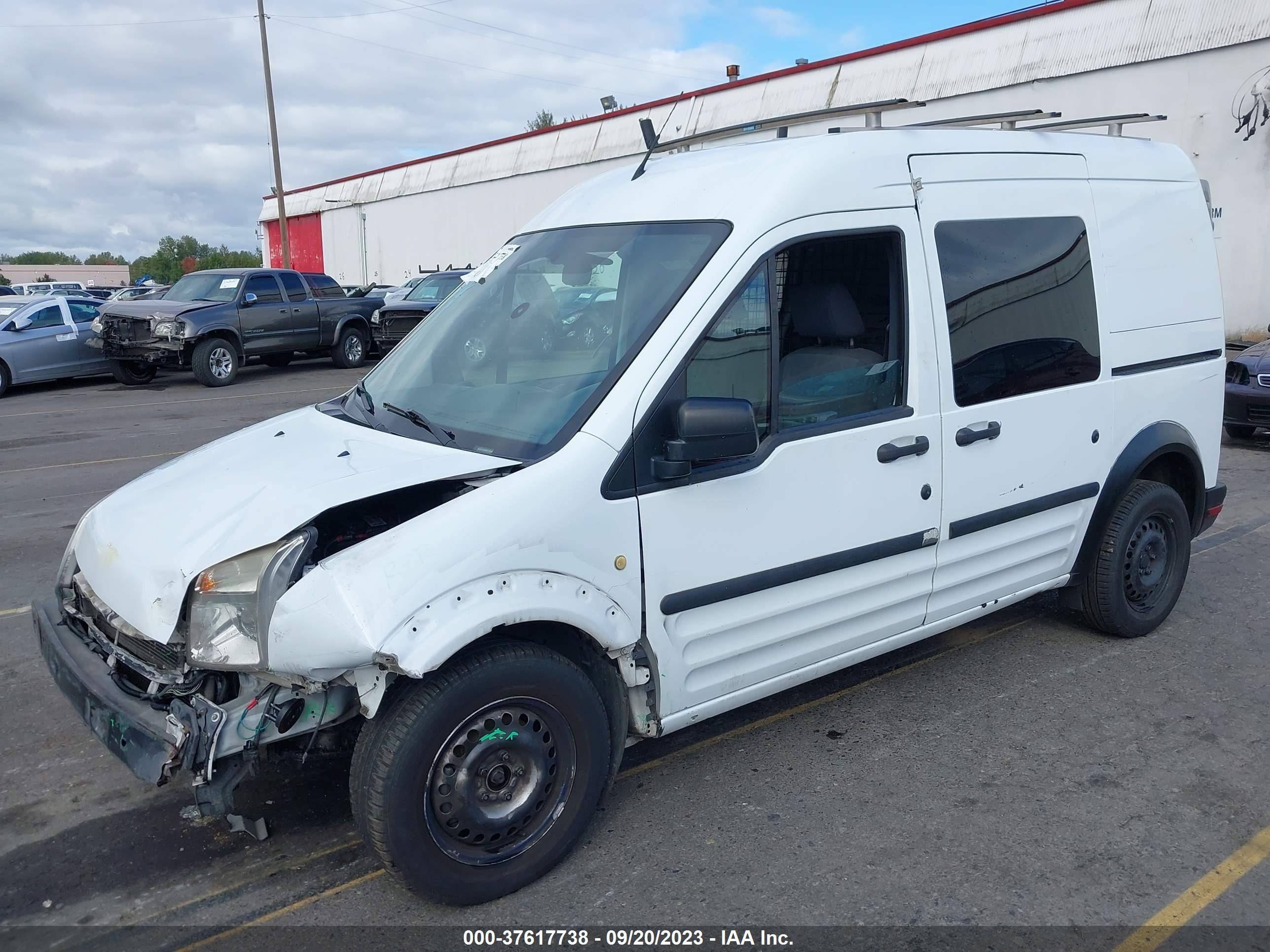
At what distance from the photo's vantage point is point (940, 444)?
12.8 feet

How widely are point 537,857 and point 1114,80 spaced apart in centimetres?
1792

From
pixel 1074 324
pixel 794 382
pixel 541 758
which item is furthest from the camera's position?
pixel 1074 324

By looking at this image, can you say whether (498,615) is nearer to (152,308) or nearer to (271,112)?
(152,308)

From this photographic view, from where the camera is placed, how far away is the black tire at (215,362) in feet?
55.2

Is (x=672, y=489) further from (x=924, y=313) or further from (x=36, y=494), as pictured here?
(x=36, y=494)

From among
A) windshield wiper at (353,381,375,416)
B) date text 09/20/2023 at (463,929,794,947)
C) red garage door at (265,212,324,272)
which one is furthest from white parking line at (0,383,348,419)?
red garage door at (265,212,324,272)

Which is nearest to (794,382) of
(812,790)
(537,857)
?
(812,790)

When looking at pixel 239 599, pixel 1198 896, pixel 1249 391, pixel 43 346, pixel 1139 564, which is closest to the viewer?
pixel 239 599

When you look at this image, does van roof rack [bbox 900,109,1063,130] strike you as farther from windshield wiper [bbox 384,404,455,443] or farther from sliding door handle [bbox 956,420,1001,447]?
windshield wiper [bbox 384,404,455,443]

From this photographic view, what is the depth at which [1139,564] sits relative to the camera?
502 centimetres

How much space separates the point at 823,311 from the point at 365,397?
181cm

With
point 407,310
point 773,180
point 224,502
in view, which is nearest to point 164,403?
point 407,310

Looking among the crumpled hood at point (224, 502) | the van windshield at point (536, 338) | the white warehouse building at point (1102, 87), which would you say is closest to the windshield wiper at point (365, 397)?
the van windshield at point (536, 338)

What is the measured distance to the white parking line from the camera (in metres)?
14.4
